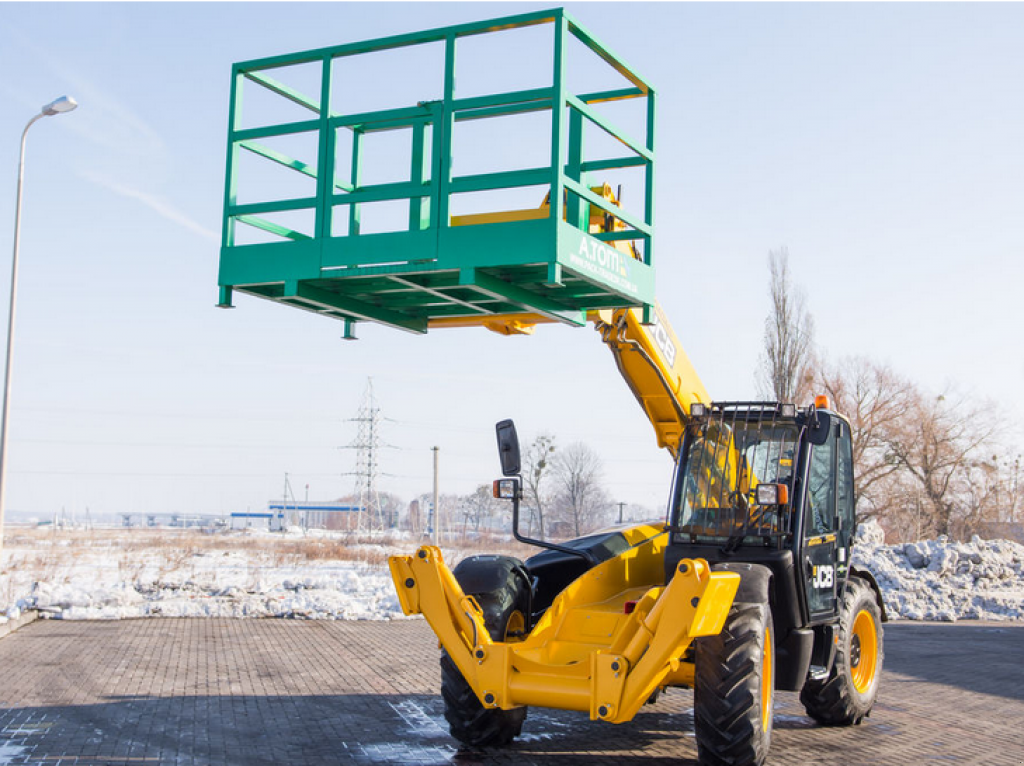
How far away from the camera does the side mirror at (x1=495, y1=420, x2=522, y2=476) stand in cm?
731

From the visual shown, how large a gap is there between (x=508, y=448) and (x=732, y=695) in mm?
2293

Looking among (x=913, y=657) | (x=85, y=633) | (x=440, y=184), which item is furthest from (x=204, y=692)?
(x=913, y=657)

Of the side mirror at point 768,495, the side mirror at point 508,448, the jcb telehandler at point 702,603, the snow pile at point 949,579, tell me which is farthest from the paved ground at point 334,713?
the snow pile at point 949,579

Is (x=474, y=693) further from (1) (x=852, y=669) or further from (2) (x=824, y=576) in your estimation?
(1) (x=852, y=669)

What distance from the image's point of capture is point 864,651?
Answer: 9.50 metres

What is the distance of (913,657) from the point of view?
13672mm

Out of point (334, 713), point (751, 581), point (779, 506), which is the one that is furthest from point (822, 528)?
point (334, 713)

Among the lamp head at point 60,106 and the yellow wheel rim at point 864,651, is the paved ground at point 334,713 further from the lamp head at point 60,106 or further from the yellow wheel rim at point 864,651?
the lamp head at point 60,106

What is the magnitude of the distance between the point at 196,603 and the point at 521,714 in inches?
425

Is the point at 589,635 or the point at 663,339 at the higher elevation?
the point at 663,339

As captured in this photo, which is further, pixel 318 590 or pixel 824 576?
pixel 318 590

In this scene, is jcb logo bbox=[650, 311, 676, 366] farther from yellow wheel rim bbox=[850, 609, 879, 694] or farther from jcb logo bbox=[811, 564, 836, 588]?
yellow wheel rim bbox=[850, 609, 879, 694]

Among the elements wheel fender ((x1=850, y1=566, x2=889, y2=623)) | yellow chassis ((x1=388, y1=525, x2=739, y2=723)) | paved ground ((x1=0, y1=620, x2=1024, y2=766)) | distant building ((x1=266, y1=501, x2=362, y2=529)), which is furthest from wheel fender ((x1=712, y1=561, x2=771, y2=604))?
distant building ((x1=266, y1=501, x2=362, y2=529))

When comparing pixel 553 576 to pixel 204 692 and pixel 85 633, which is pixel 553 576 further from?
pixel 85 633
